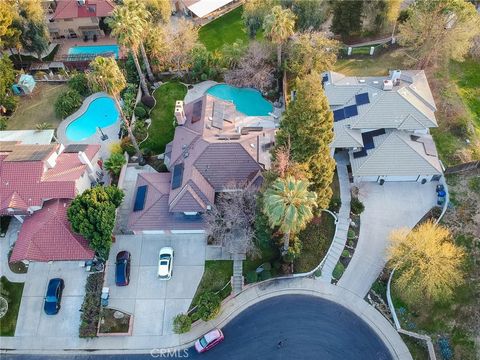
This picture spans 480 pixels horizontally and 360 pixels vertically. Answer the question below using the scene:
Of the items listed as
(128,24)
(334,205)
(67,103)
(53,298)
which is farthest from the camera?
(67,103)

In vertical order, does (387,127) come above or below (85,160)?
above

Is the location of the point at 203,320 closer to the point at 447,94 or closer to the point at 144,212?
the point at 144,212

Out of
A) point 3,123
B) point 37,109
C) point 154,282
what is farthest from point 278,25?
point 3,123

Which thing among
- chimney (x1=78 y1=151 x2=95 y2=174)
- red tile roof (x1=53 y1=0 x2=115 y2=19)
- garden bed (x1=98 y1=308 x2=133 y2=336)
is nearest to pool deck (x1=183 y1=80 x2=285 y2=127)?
chimney (x1=78 y1=151 x2=95 y2=174)

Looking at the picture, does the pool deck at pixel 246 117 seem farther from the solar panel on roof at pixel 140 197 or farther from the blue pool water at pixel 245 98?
the solar panel on roof at pixel 140 197

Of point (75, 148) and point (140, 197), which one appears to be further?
point (75, 148)

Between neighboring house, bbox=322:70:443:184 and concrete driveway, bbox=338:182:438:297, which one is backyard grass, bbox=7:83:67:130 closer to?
neighboring house, bbox=322:70:443:184

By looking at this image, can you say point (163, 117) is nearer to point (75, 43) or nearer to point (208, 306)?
point (75, 43)
